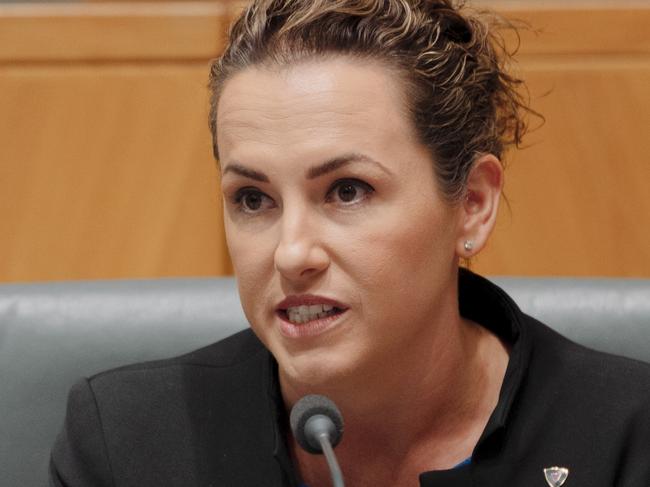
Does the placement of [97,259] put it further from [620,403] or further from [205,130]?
[620,403]

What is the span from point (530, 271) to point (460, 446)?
671 millimetres

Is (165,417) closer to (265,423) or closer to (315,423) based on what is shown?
(265,423)

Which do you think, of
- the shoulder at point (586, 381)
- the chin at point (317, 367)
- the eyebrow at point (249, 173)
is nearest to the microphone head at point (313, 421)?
the chin at point (317, 367)

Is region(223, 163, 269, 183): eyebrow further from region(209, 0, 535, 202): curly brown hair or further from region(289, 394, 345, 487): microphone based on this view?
region(289, 394, 345, 487): microphone

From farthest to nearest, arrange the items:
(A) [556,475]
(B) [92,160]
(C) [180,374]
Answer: (B) [92,160], (C) [180,374], (A) [556,475]

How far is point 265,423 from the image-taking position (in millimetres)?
1162

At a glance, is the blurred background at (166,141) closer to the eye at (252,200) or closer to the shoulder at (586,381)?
the shoulder at (586,381)

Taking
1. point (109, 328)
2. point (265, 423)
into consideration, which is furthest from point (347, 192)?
point (109, 328)

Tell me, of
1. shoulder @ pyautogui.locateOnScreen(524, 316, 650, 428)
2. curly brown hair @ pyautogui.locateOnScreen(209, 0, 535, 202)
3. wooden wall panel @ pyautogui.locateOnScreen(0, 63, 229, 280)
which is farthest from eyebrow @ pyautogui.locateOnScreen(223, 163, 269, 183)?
wooden wall panel @ pyautogui.locateOnScreen(0, 63, 229, 280)

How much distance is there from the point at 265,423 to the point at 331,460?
12.5 inches

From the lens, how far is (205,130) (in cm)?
178

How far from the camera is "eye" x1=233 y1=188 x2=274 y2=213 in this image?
1064 mm

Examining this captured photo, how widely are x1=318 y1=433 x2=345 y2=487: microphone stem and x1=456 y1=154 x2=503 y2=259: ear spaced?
0.32m

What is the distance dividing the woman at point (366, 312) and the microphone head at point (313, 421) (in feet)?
0.43
